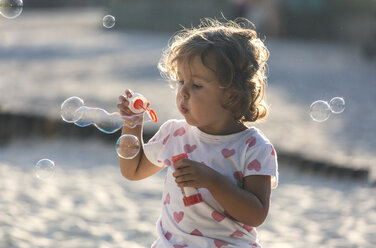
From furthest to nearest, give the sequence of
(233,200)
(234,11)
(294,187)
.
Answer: (234,11) → (294,187) → (233,200)

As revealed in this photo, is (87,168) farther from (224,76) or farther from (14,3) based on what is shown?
(224,76)

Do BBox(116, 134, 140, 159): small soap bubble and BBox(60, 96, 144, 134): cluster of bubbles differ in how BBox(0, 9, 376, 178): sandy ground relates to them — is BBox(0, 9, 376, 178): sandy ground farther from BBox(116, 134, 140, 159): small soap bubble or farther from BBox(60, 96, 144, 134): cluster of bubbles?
BBox(116, 134, 140, 159): small soap bubble

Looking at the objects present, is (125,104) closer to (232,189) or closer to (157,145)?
(157,145)

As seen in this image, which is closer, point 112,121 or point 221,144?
point 221,144

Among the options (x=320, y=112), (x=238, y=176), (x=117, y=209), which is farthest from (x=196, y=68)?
(x=117, y=209)

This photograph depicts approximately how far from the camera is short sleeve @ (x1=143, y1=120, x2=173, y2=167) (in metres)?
2.10

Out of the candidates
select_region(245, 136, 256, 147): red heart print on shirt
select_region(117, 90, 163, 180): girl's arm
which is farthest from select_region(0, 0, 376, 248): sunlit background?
select_region(245, 136, 256, 147): red heart print on shirt

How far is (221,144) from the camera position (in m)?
1.96

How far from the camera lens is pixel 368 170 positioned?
15.3 feet

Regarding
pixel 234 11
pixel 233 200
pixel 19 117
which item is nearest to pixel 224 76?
pixel 233 200

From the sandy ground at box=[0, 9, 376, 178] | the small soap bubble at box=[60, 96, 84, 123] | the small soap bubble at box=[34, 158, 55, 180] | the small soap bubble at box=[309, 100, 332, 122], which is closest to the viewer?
the small soap bubble at box=[60, 96, 84, 123]

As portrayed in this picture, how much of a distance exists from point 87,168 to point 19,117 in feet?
4.22

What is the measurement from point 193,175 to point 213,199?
0.18 metres

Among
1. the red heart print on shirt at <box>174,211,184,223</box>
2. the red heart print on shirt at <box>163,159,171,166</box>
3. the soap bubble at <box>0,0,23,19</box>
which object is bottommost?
the red heart print on shirt at <box>174,211,184,223</box>
